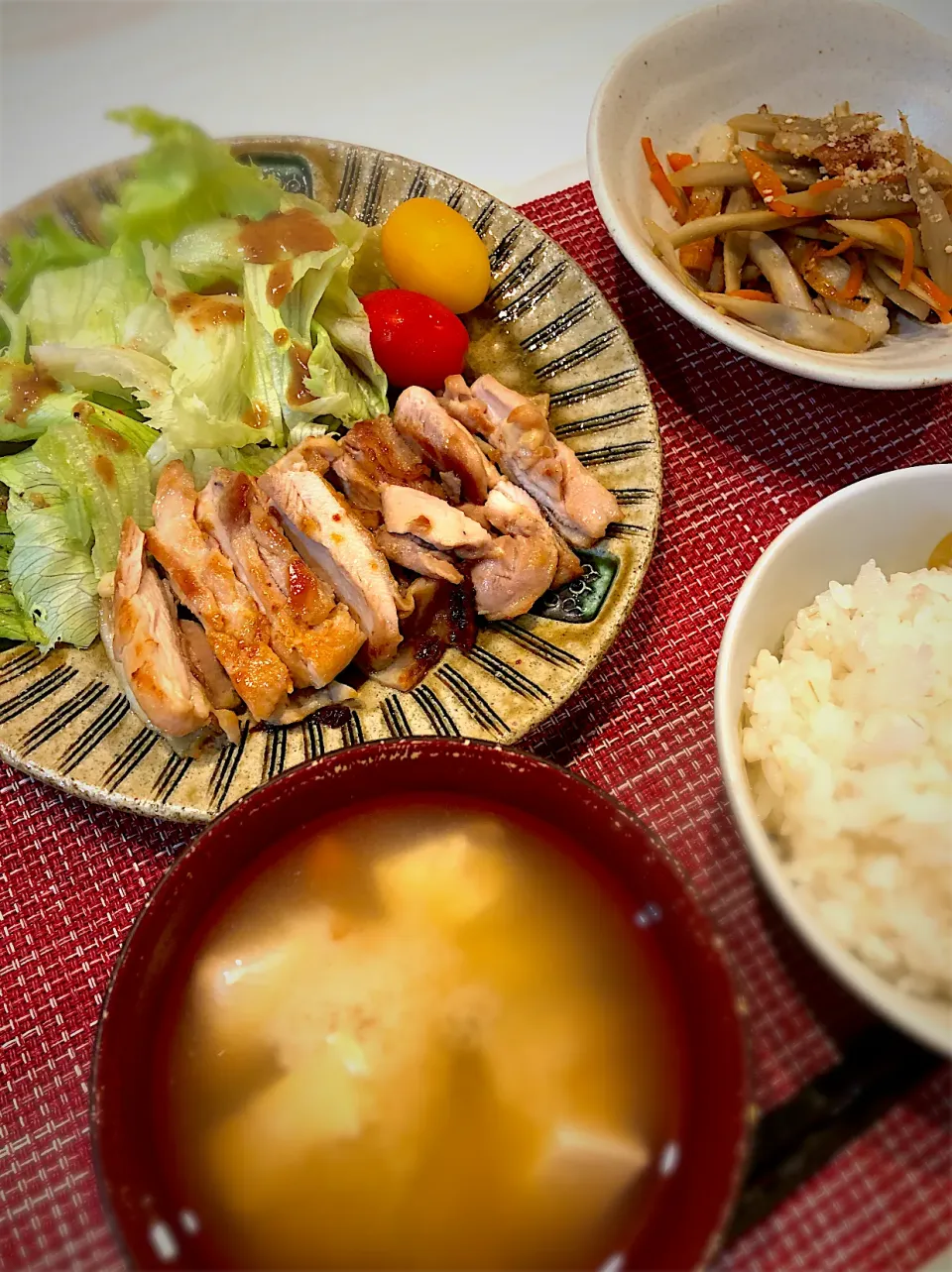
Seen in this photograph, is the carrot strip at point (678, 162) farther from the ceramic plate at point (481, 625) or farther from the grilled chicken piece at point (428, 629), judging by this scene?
the grilled chicken piece at point (428, 629)

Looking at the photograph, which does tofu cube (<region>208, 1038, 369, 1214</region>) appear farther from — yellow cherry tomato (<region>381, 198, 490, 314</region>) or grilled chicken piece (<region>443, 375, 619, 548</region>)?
yellow cherry tomato (<region>381, 198, 490, 314</region>)

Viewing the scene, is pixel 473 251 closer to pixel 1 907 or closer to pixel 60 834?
pixel 60 834

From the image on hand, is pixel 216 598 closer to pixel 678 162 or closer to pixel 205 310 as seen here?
pixel 205 310

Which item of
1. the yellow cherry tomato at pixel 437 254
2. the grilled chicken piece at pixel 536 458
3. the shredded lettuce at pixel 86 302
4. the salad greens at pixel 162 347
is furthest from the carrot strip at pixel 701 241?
the shredded lettuce at pixel 86 302

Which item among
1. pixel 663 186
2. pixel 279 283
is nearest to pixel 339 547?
pixel 279 283

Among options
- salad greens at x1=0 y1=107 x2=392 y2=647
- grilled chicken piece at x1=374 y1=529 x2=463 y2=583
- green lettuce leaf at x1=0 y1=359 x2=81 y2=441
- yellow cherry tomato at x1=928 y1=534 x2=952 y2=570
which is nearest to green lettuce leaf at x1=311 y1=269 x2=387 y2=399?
salad greens at x1=0 y1=107 x2=392 y2=647

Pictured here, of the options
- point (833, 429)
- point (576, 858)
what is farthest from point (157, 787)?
point (833, 429)
